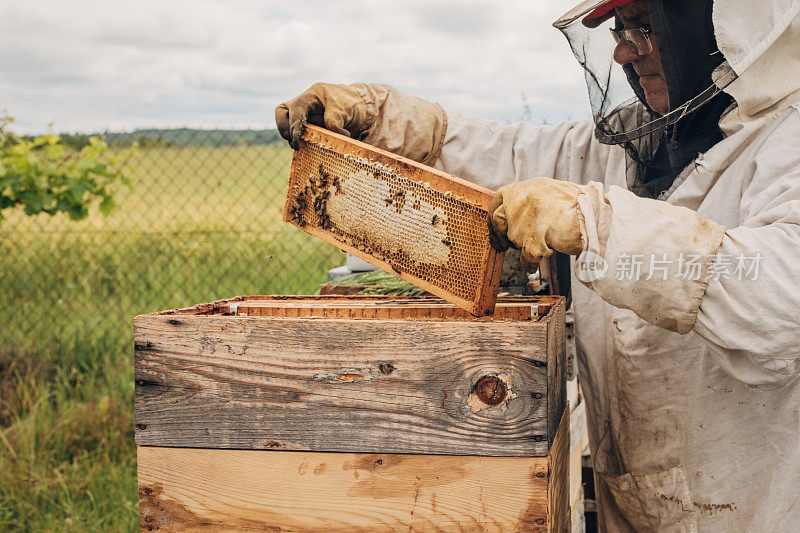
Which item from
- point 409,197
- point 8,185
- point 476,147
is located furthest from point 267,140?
point 409,197

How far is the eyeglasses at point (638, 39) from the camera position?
74.9 inches

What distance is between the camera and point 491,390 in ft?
4.49

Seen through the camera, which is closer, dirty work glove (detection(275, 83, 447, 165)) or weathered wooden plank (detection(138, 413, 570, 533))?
weathered wooden plank (detection(138, 413, 570, 533))

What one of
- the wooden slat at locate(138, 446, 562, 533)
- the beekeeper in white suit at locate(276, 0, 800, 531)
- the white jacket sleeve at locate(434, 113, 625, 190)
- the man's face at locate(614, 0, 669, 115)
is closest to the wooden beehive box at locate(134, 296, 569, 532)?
the wooden slat at locate(138, 446, 562, 533)

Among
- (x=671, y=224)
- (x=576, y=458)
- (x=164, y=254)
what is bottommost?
(x=576, y=458)

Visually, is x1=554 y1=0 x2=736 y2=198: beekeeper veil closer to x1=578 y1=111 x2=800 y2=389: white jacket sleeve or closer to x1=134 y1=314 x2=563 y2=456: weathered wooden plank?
x1=578 y1=111 x2=800 y2=389: white jacket sleeve

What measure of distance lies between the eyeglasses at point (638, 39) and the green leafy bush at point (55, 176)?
4.18 m

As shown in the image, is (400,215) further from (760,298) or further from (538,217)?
(760,298)

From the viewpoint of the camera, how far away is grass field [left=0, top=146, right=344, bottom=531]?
3.76 metres

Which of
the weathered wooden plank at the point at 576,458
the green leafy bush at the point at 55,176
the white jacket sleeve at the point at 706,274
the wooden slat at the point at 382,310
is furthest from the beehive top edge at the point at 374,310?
Answer: the green leafy bush at the point at 55,176

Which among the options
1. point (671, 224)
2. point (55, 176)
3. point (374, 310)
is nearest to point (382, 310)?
point (374, 310)

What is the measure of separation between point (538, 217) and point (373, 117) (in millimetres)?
1045

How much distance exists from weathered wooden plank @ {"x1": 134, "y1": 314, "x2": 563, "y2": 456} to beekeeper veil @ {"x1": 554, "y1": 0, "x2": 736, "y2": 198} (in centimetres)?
83

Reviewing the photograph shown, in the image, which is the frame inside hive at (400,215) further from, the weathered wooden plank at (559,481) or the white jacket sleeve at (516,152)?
the white jacket sleeve at (516,152)
